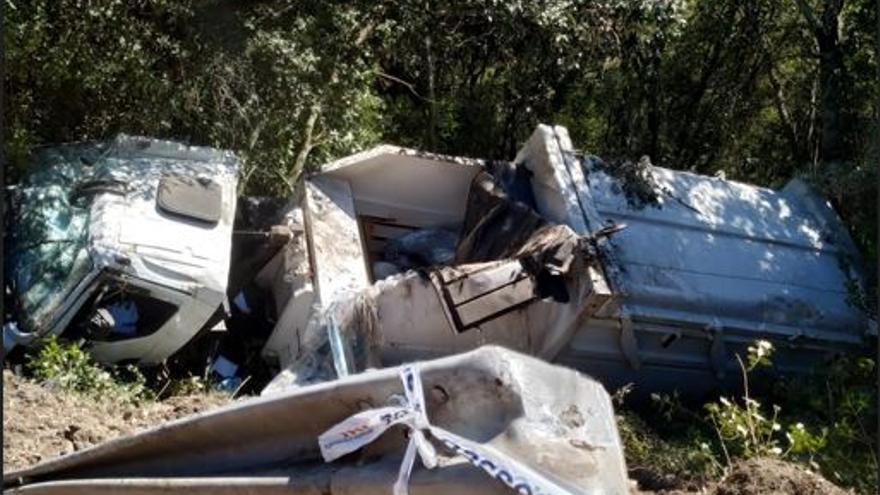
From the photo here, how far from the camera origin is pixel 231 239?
8562 mm

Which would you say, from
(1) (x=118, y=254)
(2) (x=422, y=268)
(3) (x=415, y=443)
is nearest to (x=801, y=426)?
(2) (x=422, y=268)

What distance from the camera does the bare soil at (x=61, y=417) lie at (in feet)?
16.2

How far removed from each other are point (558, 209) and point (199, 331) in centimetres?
278

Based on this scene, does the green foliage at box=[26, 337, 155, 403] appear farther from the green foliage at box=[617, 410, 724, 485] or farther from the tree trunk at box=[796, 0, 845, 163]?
the tree trunk at box=[796, 0, 845, 163]

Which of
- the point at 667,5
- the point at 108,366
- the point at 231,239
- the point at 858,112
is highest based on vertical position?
the point at 667,5

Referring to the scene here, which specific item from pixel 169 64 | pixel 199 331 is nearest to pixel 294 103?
pixel 169 64

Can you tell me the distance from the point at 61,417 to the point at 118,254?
220 cm

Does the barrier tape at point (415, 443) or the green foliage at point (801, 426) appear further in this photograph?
the green foliage at point (801, 426)

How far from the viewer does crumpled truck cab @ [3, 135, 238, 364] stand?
7.61 meters

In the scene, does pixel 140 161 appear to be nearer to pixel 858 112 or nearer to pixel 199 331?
pixel 199 331

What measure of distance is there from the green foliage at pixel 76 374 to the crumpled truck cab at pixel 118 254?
0.25 meters

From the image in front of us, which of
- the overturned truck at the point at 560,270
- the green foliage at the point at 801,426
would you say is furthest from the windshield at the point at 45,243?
the green foliage at the point at 801,426

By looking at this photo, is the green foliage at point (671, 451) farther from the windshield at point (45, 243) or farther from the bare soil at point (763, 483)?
the windshield at point (45, 243)

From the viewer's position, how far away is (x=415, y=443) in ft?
9.20
